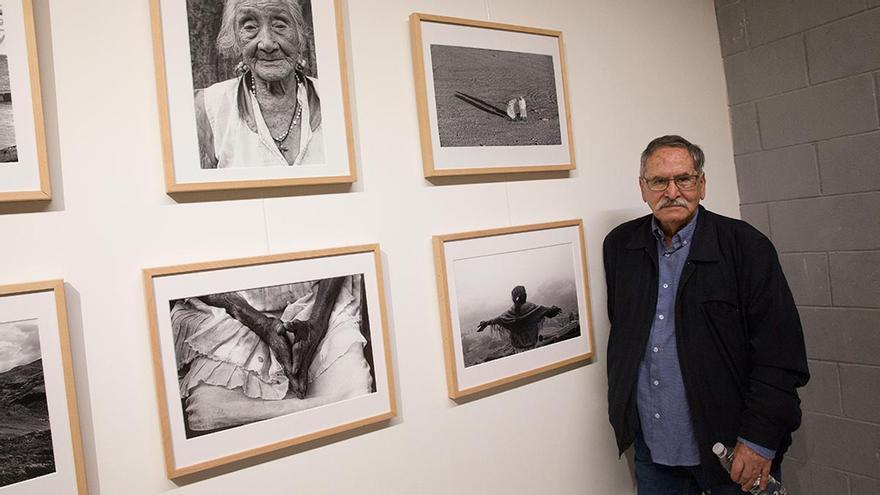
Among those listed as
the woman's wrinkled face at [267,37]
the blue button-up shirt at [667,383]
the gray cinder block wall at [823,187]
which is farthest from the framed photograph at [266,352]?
the gray cinder block wall at [823,187]

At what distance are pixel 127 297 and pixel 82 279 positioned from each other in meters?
0.08

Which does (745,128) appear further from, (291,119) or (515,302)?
(291,119)

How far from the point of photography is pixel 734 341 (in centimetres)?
160

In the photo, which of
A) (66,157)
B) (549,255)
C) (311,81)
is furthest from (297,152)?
(549,255)

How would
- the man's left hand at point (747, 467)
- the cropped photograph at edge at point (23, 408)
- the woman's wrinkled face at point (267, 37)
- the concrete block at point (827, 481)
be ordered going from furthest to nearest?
the concrete block at point (827, 481) → the man's left hand at point (747, 467) → the woman's wrinkled face at point (267, 37) → the cropped photograph at edge at point (23, 408)

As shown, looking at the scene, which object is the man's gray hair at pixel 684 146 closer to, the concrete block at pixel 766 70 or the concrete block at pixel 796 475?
the concrete block at pixel 766 70

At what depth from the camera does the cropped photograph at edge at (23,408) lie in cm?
104

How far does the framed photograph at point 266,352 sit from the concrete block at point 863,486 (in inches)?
65.5

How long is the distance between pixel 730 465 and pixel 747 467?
39 millimetres

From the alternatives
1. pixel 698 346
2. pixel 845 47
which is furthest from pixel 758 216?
pixel 698 346

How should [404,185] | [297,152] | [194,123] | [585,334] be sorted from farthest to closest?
[585,334], [404,185], [297,152], [194,123]

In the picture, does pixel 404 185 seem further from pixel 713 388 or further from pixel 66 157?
pixel 713 388

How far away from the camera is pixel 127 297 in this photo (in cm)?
117

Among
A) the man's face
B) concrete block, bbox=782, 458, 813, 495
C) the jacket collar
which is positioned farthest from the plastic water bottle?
concrete block, bbox=782, 458, 813, 495
